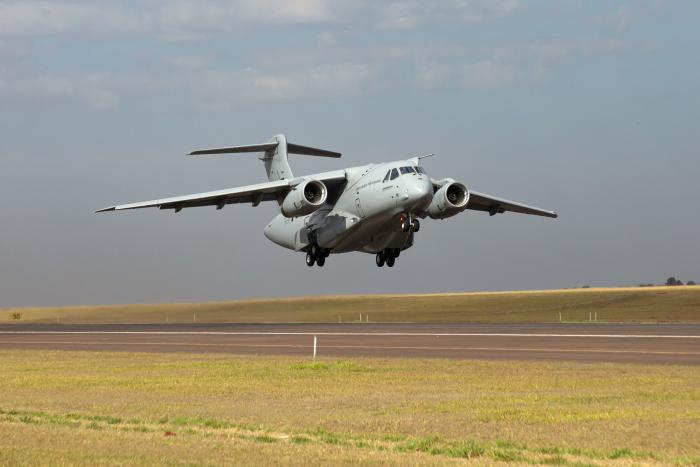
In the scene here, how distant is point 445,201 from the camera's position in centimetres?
4378

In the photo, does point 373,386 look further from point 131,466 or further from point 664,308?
point 664,308

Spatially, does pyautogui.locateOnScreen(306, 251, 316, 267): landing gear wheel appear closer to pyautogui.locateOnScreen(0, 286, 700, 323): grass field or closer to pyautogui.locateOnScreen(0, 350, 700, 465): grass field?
pyautogui.locateOnScreen(0, 286, 700, 323): grass field

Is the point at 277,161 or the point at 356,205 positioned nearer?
the point at 356,205

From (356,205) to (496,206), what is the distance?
32.8 ft

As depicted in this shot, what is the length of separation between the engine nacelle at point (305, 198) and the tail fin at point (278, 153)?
9953 millimetres

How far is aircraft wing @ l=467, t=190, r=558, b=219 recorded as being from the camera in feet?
163

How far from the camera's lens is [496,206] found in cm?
5119

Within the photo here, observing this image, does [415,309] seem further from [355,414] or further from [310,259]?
[355,414]

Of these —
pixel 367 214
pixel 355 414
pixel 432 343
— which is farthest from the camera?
pixel 367 214

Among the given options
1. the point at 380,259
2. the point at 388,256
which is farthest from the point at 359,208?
the point at 380,259

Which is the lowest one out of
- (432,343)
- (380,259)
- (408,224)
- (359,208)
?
(432,343)

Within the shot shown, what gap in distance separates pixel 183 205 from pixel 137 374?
84.9 ft

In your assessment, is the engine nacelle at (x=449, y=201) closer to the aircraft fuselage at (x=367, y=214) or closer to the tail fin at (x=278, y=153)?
the aircraft fuselage at (x=367, y=214)

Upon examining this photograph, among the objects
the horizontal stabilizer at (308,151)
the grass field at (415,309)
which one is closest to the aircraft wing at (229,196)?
the horizontal stabilizer at (308,151)
